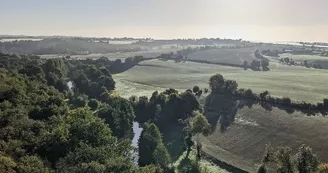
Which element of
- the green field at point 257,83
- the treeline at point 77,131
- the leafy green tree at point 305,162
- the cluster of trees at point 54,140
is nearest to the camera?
the cluster of trees at point 54,140

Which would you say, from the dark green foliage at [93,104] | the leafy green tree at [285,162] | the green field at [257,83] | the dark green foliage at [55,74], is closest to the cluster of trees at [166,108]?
the dark green foliage at [93,104]

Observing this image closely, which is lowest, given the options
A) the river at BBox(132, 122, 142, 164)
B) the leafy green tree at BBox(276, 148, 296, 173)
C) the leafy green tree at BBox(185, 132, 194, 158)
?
the river at BBox(132, 122, 142, 164)

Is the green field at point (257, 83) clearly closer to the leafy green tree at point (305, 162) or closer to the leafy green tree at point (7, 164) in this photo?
the leafy green tree at point (305, 162)

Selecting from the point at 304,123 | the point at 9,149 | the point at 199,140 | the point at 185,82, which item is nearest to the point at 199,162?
the point at 199,140

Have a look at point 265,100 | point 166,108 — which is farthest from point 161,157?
point 265,100

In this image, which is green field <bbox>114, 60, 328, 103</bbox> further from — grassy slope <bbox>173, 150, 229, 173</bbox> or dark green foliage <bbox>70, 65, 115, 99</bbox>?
grassy slope <bbox>173, 150, 229, 173</bbox>

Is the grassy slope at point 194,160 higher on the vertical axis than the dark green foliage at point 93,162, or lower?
lower

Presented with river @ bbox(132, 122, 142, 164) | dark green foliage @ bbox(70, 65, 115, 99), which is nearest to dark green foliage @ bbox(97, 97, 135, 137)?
river @ bbox(132, 122, 142, 164)
